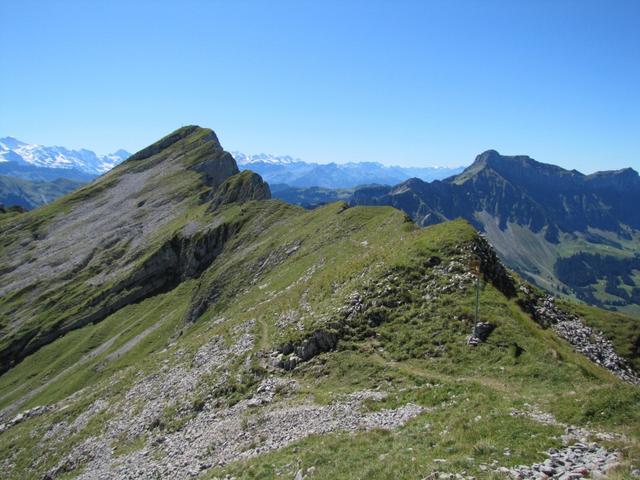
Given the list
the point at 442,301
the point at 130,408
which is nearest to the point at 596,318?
the point at 442,301

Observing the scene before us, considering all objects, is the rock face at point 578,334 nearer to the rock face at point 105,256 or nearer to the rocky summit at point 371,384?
the rocky summit at point 371,384

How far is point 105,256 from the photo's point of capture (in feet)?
507

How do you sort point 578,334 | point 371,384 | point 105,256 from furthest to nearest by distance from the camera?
point 105,256
point 578,334
point 371,384

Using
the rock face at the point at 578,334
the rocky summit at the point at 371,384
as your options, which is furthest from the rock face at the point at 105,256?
the rock face at the point at 578,334

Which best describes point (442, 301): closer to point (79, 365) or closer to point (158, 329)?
point (158, 329)

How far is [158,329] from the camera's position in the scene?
9519 cm

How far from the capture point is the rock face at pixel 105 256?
12256 centimetres

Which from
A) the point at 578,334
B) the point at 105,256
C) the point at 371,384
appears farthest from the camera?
the point at 105,256

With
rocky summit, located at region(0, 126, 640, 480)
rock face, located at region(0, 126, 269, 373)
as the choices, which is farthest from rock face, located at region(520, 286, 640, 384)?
rock face, located at region(0, 126, 269, 373)

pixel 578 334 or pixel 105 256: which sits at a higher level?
A: pixel 105 256

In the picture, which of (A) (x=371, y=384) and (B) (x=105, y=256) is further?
(B) (x=105, y=256)

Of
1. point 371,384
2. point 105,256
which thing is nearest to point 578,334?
point 371,384

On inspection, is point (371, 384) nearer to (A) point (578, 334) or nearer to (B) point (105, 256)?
(A) point (578, 334)

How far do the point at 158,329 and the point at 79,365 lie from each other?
20.2 metres
